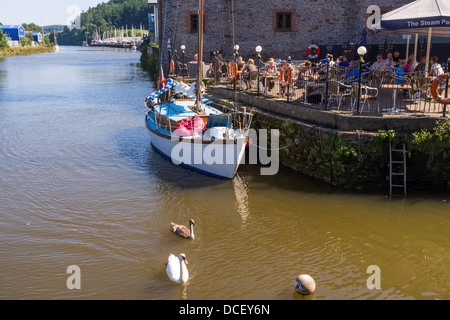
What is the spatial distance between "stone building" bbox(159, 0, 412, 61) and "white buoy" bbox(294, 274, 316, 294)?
19783mm

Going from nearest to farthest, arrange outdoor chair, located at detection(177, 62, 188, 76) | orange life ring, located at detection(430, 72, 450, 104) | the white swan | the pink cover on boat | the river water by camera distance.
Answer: the white swan → the river water → orange life ring, located at detection(430, 72, 450, 104) → the pink cover on boat → outdoor chair, located at detection(177, 62, 188, 76)

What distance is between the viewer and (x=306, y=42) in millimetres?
25469

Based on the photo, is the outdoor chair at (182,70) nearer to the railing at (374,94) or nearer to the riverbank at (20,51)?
the railing at (374,94)

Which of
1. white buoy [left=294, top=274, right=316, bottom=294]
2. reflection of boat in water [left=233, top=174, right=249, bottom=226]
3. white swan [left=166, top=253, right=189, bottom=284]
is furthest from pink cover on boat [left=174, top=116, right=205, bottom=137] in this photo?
white buoy [left=294, top=274, right=316, bottom=294]

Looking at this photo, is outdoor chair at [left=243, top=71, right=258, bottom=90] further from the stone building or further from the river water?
the stone building

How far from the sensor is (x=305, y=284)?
23.1ft

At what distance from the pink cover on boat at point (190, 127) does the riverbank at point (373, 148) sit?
2938 mm

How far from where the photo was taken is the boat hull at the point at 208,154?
11922 mm

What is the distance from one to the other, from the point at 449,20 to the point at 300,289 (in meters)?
7.67

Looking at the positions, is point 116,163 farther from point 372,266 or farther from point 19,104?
point 19,104

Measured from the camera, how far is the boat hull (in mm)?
11922

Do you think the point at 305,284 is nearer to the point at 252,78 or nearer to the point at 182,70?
the point at 252,78

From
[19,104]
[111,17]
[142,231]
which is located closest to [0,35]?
[19,104]
